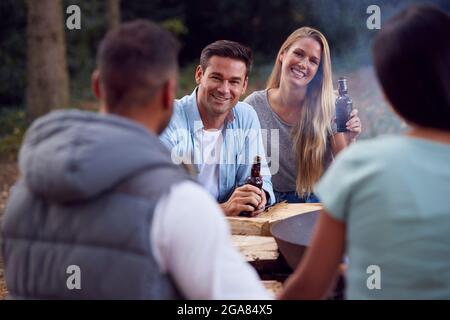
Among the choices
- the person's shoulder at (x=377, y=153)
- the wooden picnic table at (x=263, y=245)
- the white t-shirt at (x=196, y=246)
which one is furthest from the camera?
the wooden picnic table at (x=263, y=245)

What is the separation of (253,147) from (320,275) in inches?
88.7

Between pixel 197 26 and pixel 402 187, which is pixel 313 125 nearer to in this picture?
pixel 402 187

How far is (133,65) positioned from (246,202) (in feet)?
6.16

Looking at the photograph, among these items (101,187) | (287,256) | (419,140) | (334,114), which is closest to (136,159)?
(101,187)

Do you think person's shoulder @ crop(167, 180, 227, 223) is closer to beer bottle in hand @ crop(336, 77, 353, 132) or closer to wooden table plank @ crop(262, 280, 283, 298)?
wooden table plank @ crop(262, 280, 283, 298)

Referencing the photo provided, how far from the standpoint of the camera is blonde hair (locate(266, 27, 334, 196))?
4582mm

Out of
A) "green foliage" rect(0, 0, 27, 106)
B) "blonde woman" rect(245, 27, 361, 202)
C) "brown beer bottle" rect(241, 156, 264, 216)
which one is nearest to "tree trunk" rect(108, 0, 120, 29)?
"green foliage" rect(0, 0, 27, 106)

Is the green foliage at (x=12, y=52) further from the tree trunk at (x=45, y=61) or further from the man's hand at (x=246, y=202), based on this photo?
the man's hand at (x=246, y=202)

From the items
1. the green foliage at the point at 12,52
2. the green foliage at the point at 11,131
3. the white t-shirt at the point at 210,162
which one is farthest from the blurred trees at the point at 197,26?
the white t-shirt at the point at 210,162

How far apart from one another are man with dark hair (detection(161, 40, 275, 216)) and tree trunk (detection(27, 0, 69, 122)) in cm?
614

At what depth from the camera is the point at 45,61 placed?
1008 centimetres

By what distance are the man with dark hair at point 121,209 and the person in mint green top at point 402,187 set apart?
29cm

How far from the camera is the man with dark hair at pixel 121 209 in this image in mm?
1788

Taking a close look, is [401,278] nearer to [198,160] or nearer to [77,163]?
[77,163]
